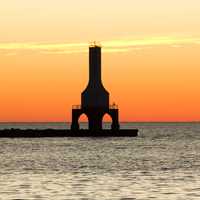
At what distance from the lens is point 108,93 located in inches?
5827

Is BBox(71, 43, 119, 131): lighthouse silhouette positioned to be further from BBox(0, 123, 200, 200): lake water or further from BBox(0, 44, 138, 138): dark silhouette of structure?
BBox(0, 123, 200, 200): lake water

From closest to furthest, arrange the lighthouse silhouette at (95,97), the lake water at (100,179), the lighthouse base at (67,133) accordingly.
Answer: the lake water at (100,179)
the lighthouse silhouette at (95,97)
the lighthouse base at (67,133)

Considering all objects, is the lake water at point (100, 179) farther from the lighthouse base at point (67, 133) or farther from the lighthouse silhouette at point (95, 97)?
the lighthouse base at point (67, 133)

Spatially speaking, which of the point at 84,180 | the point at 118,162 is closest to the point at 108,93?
the point at 118,162

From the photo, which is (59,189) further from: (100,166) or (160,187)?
(100,166)

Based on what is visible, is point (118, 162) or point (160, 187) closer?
point (160, 187)

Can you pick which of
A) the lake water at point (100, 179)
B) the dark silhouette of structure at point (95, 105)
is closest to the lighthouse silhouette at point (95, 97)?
the dark silhouette of structure at point (95, 105)

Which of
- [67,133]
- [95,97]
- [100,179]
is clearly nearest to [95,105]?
[95,97]

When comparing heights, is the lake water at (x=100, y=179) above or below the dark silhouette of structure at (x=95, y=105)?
below

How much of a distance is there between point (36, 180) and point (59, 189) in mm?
6083

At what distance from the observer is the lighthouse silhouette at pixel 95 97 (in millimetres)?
145750

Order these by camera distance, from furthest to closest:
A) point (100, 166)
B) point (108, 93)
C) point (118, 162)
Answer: point (108, 93) < point (118, 162) < point (100, 166)

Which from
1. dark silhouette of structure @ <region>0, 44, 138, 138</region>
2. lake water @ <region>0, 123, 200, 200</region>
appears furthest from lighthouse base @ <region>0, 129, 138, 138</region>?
lake water @ <region>0, 123, 200, 200</region>

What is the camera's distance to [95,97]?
479ft
